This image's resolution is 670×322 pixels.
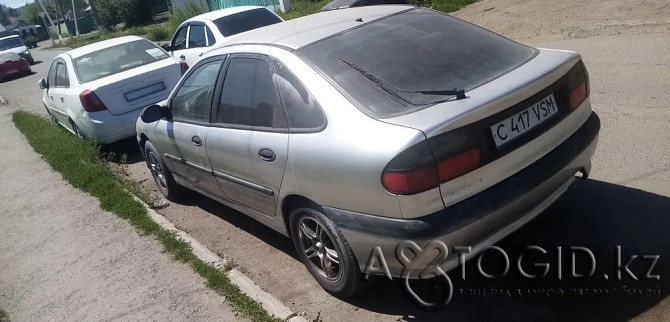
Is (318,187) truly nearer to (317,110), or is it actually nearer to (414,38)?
(317,110)

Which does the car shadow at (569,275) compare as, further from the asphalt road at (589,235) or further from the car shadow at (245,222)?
the car shadow at (245,222)

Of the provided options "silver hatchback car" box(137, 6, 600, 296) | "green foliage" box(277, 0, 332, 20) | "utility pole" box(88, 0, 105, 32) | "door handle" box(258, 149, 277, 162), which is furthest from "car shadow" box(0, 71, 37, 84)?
"door handle" box(258, 149, 277, 162)

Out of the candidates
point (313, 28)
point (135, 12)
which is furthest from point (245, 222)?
point (135, 12)

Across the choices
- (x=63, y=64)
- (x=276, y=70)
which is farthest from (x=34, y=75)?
(x=276, y=70)

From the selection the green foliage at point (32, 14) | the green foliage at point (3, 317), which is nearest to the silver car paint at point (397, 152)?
the green foliage at point (3, 317)

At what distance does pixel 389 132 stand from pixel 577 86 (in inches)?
56.3

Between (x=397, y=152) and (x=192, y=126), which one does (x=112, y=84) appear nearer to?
(x=192, y=126)

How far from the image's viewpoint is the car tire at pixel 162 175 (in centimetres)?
616

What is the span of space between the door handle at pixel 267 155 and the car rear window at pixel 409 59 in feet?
2.08

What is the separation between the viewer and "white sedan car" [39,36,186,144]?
332 inches

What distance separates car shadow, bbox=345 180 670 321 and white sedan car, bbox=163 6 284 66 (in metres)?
7.63

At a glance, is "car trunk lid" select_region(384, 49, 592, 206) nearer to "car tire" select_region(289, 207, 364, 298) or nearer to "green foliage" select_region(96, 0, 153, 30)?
"car tire" select_region(289, 207, 364, 298)

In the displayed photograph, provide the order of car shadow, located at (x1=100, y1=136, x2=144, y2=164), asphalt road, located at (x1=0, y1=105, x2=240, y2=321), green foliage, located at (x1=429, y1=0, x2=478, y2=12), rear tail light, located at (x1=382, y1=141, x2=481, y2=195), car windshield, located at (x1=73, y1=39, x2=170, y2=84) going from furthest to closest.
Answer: green foliage, located at (x1=429, y1=0, x2=478, y2=12) < car windshield, located at (x1=73, y1=39, x2=170, y2=84) < car shadow, located at (x1=100, y1=136, x2=144, y2=164) < asphalt road, located at (x1=0, y1=105, x2=240, y2=321) < rear tail light, located at (x1=382, y1=141, x2=481, y2=195)

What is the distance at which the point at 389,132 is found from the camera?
3.12m
